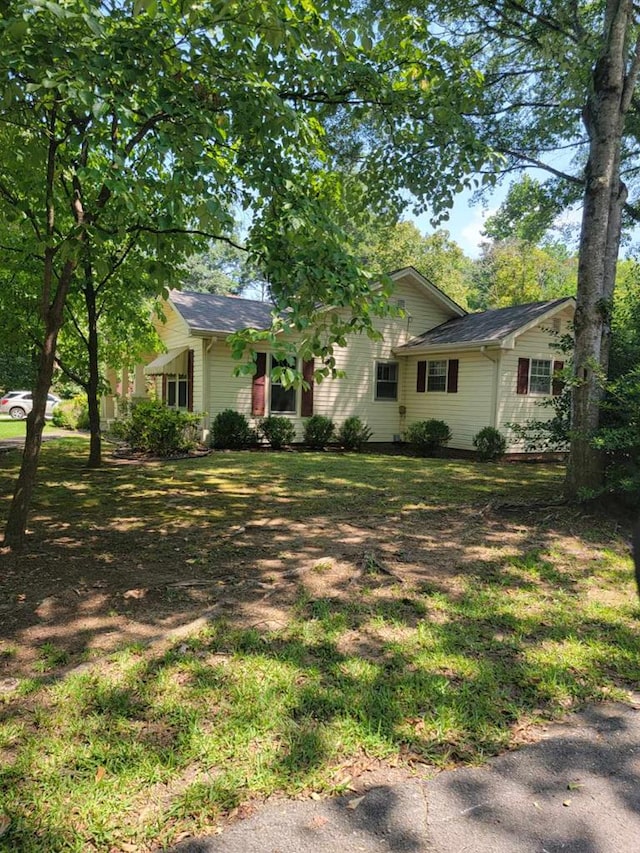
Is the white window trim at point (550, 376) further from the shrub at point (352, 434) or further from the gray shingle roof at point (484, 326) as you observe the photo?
the shrub at point (352, 434)

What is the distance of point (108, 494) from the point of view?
25.4ft

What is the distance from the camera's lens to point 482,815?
2.05 meters

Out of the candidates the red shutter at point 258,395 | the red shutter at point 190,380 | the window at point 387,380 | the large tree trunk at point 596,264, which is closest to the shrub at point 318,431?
the red shutter at point 258,395

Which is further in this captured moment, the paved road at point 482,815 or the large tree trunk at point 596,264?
the large tree trunk at point 596,264

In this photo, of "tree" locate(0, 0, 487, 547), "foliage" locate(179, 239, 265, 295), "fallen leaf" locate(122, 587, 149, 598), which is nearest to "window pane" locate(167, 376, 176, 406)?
"tree" locate(0, 0, 487, 547)

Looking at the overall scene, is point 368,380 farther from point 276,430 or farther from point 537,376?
point 537,376

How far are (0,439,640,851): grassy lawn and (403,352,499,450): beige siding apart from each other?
839 cm

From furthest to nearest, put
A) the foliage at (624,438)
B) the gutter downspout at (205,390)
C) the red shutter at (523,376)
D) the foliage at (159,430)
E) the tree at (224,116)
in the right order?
the red shutter at (523,376), the gutter downspout at (205,390), the foliage at (159,430), the foliage at (624,438), the tree at (224,116)

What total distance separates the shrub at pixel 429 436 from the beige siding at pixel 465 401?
285 millimetres

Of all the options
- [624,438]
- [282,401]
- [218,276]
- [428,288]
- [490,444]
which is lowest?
[490,444]

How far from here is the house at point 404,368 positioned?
46.8 ft

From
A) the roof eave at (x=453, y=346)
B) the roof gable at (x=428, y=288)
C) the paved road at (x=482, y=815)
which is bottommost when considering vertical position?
the paved road at (x=482, y=815)

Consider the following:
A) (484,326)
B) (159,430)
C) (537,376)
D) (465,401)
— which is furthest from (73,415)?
(537,376)

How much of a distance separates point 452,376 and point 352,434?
3325mm
